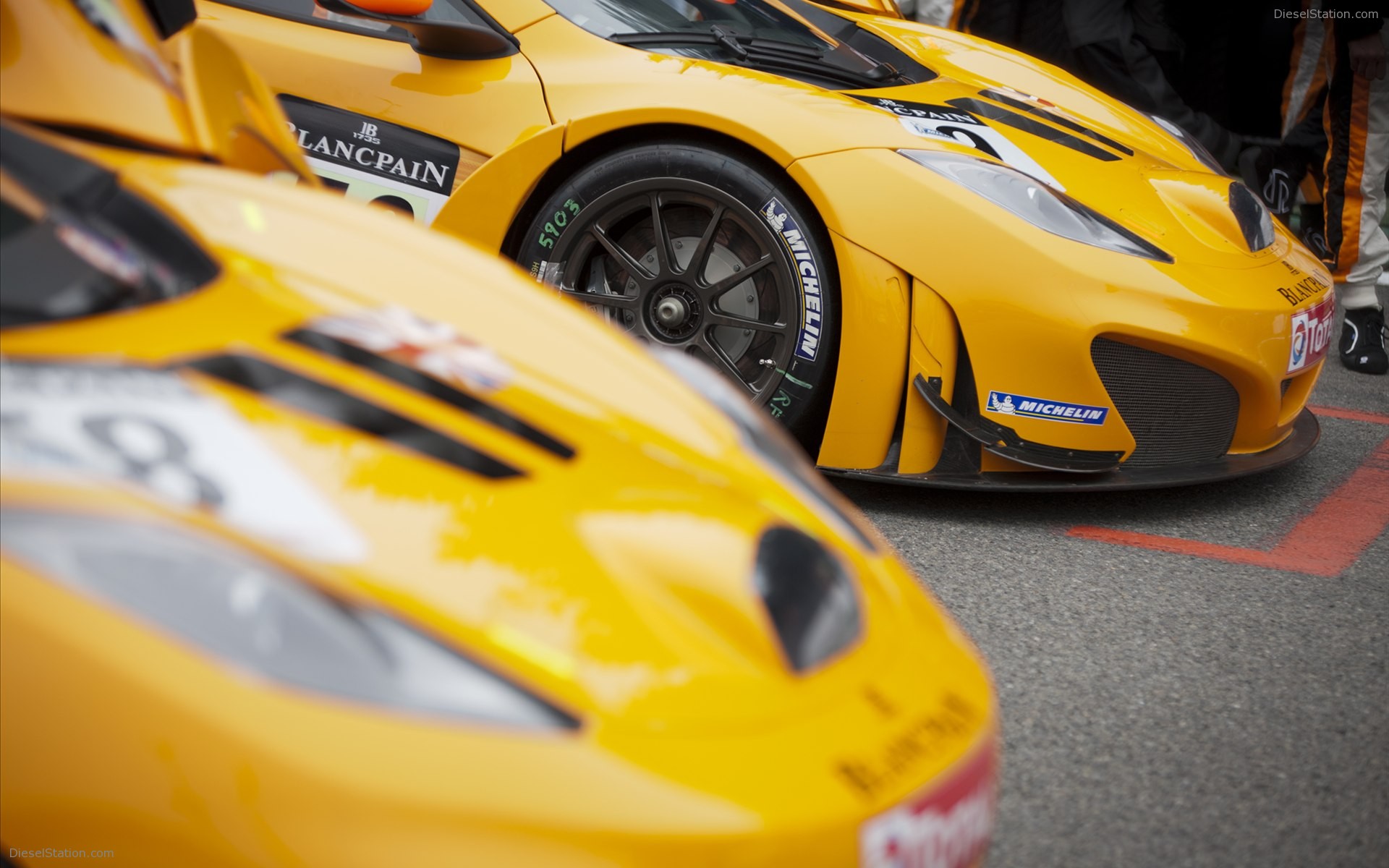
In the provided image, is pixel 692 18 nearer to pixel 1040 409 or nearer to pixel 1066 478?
pixel 1040 409

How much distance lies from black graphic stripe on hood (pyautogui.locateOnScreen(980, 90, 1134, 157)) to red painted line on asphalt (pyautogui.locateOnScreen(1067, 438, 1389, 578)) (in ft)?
3.00

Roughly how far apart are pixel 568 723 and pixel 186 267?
57 cm

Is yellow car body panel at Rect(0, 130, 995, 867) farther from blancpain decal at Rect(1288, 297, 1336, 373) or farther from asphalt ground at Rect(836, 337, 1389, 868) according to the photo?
blancpain decal at Rect(1288, 297, 1336, 373)

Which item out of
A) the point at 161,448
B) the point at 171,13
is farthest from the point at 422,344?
the point at 171,13

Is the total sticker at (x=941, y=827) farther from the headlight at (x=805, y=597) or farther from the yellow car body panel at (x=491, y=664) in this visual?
the headlight at (x=805, y=597)

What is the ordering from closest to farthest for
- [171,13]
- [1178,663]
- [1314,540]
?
[171,13], [1178,663], [1314,540]

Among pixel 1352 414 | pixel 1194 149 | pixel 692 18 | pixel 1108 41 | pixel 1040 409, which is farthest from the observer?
pixel 1108 41

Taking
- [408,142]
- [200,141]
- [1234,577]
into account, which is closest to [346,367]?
[200,141]

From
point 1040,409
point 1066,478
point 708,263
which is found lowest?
point 1066,478

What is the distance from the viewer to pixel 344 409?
1.04m

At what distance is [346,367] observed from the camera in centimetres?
108

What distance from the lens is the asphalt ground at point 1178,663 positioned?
1.64 m

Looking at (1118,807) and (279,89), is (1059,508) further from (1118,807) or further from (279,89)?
(279,89)

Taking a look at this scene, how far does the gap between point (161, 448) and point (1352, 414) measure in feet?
11.8
